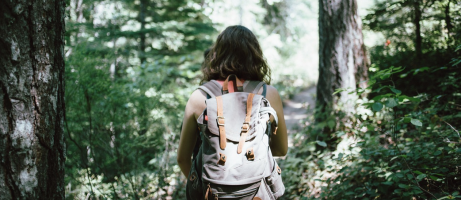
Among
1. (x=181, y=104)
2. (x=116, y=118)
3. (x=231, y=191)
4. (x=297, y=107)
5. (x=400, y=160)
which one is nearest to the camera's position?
(x=231, y=191)

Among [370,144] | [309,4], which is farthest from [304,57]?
[370,144]

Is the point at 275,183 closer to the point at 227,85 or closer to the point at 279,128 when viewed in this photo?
the point at 279,128

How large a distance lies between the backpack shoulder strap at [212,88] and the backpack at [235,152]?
3 centimetres

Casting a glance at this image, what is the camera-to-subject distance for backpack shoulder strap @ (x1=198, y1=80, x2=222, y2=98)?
180 centimetres

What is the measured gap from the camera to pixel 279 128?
6.43ft

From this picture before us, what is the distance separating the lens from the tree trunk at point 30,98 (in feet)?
4.93

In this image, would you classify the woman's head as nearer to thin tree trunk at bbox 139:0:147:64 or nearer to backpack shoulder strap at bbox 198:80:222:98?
backpack shoulder strap at bbox 198:80:222:98

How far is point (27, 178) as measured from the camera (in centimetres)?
157

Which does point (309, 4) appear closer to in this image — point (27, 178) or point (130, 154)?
point (130, 154)

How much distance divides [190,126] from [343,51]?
3264 millimetres

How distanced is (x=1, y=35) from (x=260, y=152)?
1531mm

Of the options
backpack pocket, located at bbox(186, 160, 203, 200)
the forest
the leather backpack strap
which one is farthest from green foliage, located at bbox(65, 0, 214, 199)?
the leather backpack strap

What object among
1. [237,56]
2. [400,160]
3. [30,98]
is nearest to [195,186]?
[237,56]

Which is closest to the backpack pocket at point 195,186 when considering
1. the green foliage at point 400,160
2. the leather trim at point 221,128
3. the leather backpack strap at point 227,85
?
the leather trim at point 221,128
